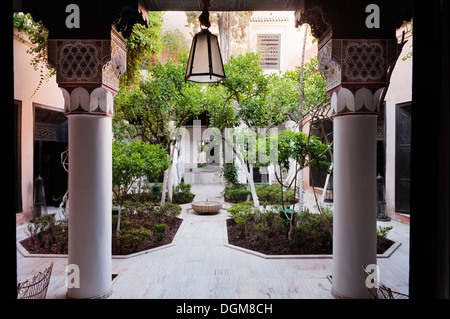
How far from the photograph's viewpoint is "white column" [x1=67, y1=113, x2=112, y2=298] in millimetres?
3420

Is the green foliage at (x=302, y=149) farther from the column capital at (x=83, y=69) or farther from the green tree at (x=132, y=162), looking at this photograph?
the column capital at (x=83, y=69)

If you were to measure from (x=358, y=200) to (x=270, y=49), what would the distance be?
48.5 ft

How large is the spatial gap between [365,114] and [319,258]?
3.03 meters

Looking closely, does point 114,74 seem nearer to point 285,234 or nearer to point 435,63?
point 435,63

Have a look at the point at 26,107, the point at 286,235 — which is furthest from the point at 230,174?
the point at 26,107

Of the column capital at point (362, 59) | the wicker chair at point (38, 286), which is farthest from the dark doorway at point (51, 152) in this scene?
the column capital at point (362, 59)

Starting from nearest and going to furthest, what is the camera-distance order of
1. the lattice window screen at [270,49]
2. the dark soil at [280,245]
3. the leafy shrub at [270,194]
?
1. the dark soil at [280,245]
2. the leafy shrub at [270,194]
3. the lattice window screen at [270,49]

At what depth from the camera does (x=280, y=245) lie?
6.00 meters

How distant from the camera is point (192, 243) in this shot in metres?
6.39

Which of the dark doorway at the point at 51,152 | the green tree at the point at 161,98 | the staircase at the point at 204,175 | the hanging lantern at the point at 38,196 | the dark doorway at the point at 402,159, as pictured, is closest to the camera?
the hanging lantern at the point at 38,196

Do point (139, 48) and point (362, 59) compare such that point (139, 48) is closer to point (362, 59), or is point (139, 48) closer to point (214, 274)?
point (362, 59)

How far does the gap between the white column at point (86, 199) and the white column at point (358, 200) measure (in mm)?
2907

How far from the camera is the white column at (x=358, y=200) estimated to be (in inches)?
134

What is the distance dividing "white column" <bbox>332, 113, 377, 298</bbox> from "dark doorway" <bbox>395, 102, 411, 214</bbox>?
5894 mm
